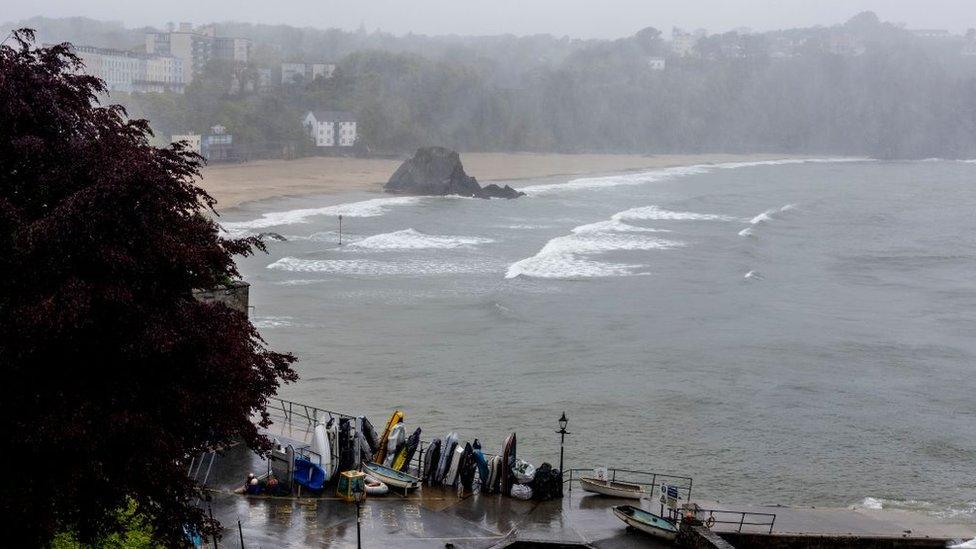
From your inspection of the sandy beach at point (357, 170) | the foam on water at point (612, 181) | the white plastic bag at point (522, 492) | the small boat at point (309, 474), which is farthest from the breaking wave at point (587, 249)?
the small boat at point (309, 474)

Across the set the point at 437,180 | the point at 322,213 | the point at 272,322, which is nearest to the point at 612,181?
the point at 437,180

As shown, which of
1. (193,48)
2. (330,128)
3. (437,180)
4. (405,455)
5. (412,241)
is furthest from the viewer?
(193,48)

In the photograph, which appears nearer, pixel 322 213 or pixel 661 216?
pixel 322 213

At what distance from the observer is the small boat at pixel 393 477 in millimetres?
16688

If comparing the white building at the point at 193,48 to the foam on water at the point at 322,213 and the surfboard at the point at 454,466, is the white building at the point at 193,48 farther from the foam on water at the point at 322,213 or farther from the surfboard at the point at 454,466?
the surfboard at the point at 454,466

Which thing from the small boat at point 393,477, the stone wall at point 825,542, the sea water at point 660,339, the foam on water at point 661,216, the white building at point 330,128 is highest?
the white building at point 330,128

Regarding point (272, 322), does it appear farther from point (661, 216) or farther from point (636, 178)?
point (636, 178)

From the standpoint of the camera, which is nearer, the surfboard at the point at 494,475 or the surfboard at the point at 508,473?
the surfboard at the point at 508,473

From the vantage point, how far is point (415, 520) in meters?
15.7

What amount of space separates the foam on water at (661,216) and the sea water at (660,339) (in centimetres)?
140

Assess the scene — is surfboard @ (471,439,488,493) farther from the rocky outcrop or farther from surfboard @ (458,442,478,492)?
the rocky outcrop

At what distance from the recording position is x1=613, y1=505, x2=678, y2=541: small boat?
51.4 ft

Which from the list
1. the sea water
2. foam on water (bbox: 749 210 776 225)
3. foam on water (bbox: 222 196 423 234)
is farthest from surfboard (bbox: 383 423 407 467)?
foam on water (bbox: 749 210 776 225)

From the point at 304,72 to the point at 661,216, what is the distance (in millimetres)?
102290
